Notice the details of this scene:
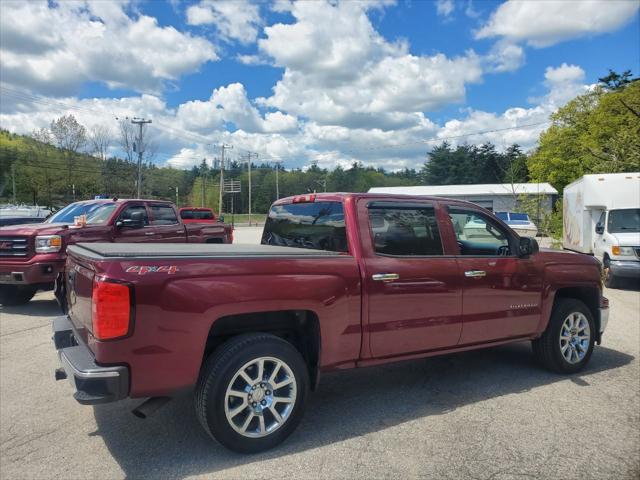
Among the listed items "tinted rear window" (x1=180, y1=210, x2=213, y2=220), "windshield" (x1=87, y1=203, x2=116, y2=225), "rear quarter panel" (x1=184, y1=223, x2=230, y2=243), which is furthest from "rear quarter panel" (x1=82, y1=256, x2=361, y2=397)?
"tinted rear window" (x1=180, y1=210, x2=213, y2=220)

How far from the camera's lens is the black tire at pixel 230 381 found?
3184 millimetres

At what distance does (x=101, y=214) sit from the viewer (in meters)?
9.18

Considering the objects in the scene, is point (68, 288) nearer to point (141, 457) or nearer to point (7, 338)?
point (141, 457)

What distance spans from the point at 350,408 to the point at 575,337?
2763mm

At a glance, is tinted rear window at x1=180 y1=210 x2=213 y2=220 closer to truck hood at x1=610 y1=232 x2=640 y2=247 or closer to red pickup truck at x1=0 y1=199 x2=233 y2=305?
red pickup truck at x1=0 y1=199 x2=233 y2=305

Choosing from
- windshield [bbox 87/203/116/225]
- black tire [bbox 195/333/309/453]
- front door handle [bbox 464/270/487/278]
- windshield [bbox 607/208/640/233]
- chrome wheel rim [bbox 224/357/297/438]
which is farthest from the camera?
windshield [bbox 607/208/640/233]

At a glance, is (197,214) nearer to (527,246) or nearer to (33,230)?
(33,230)

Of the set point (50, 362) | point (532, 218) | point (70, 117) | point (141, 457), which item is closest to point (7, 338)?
point (50, 362)

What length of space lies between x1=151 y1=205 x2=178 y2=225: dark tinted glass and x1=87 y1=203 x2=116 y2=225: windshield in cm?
92

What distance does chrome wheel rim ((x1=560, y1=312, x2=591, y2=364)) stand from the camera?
204 inches

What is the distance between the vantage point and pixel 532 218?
105 feet

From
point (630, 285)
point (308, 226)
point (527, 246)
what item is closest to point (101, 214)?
point (308, 226)

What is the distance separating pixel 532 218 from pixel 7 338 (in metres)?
31.5

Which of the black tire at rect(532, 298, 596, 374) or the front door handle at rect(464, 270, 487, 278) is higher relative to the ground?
the front door handle at rect(464, 270, 487, 278)
